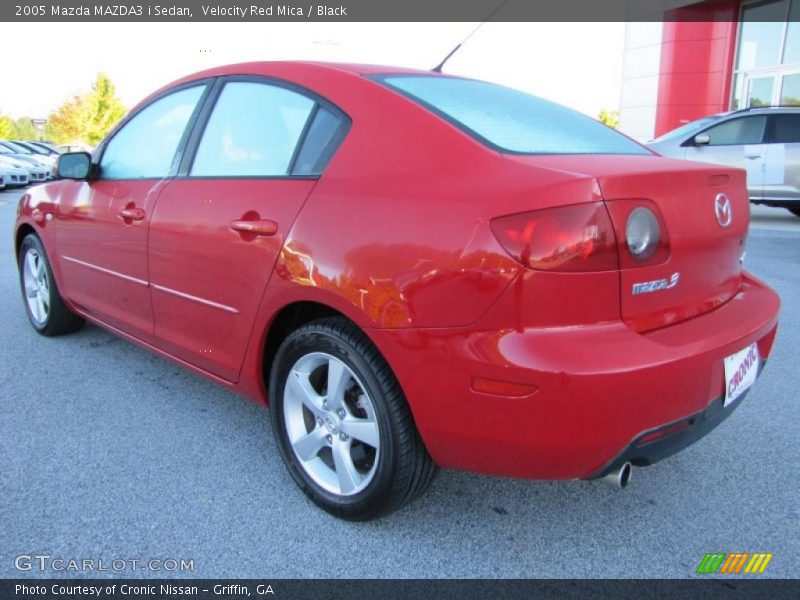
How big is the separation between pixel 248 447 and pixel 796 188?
10.00 meters

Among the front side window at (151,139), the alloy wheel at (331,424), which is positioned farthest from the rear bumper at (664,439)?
the front side window at (151,139)

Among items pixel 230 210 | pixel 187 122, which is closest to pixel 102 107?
pixel 187 122

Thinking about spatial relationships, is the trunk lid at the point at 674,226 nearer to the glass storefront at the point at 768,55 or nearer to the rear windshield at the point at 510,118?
the rear windshield at the point at 510,118

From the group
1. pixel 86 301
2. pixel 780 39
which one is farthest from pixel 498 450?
pixel 780 39

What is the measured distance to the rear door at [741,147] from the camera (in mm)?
10078

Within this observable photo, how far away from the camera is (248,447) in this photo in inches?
111

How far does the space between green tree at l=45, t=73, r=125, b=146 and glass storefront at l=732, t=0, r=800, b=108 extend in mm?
39373

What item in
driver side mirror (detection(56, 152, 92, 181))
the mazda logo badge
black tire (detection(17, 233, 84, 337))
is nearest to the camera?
the mazda logo badge

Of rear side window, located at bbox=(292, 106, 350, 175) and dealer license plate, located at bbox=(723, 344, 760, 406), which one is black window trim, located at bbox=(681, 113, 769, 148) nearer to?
dealer license plate, located at bbox=(723, 344, 760, 406)

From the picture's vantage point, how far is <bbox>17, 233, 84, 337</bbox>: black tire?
403 cm

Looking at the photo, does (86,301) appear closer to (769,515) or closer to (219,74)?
(219,74)
